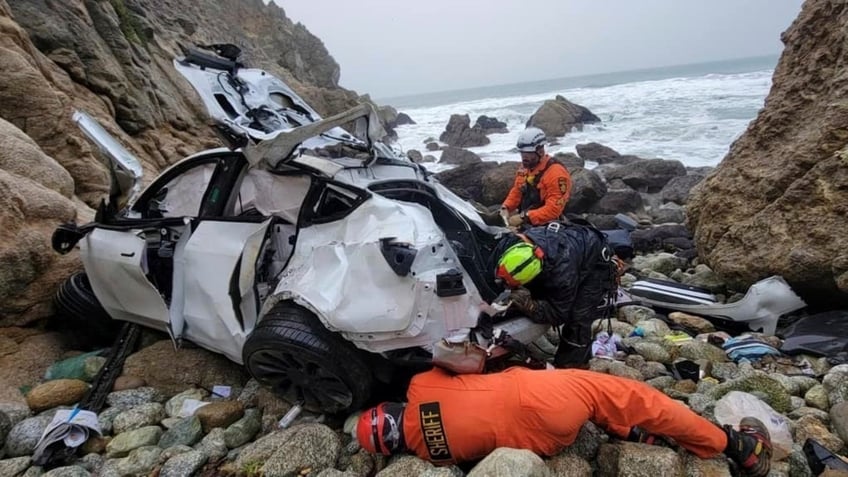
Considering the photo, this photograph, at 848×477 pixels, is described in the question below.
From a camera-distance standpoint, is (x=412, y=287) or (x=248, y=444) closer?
(x=412, y=287)

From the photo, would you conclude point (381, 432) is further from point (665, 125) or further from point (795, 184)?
point (665, 125)

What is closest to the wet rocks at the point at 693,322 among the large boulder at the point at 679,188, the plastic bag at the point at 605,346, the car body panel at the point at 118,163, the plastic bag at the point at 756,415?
the plastic bag at the point at 605,346

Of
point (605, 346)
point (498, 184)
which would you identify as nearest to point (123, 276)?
point (605, 346)

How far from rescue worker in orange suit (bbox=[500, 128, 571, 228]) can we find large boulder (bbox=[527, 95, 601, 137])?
26.9 m

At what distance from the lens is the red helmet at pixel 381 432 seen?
2779mm

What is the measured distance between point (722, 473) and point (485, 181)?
12081 mm

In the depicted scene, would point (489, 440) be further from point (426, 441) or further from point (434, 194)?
point (434, 194)

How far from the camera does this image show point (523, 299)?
3.13 meters

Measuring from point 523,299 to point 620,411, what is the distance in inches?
31.6

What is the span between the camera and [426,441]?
2.69m

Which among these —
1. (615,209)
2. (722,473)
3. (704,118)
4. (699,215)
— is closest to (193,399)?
(722,473)

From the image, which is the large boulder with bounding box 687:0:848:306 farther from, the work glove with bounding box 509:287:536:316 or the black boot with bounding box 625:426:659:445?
the work glove with bounding box 509:287:536:316

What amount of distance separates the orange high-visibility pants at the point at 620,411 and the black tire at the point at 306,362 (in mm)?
1041

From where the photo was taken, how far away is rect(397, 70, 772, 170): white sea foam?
22219 millimetres
